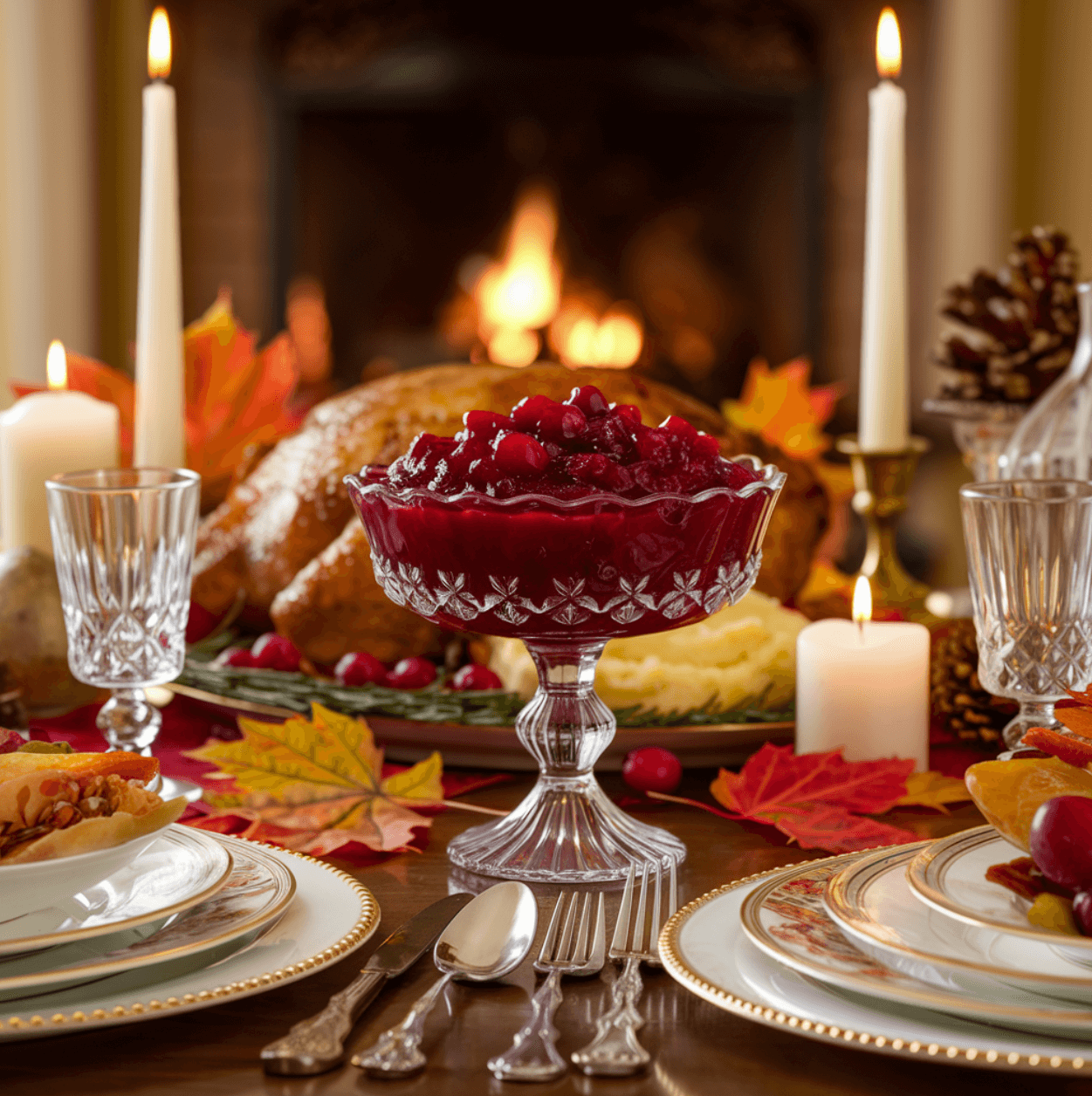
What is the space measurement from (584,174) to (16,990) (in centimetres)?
366

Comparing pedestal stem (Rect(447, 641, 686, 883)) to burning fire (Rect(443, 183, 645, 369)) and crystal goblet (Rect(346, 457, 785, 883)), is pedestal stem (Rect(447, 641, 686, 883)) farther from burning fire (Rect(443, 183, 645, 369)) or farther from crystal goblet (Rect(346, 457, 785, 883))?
burning fire (Rect(443, 183, 645, 369))

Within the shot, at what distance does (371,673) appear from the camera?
123 centimetres

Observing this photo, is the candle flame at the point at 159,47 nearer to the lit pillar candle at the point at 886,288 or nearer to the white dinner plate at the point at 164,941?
the lit pillar candle at the point at 886,288

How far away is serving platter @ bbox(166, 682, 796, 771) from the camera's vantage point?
1.08m

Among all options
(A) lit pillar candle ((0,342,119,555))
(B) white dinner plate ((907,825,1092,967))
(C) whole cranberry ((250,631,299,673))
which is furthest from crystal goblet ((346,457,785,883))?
(A) lit pillar candle ((0,342,119,555))

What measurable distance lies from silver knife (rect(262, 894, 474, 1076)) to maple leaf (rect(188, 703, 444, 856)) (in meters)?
0.18

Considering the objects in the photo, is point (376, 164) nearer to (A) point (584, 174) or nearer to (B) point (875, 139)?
(A) point (584, 174)

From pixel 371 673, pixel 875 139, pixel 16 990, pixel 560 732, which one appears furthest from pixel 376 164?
pixel 16 990

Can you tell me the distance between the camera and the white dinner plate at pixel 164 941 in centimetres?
63

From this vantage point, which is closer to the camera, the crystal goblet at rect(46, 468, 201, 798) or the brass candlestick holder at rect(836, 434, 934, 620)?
the crystal goblet at rect(46, 468, 201, 798)

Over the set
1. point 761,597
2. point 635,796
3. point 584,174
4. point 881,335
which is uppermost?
point 584,174

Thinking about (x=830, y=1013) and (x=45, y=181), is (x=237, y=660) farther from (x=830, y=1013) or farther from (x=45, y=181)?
(x=45, y=181)

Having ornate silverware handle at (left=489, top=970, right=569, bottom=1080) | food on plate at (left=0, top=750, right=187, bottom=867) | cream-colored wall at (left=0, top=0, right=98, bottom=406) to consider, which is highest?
cream-colored wall at (left=0, top=0, right=98, bottom=406)

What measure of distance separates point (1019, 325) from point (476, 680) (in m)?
0.73
